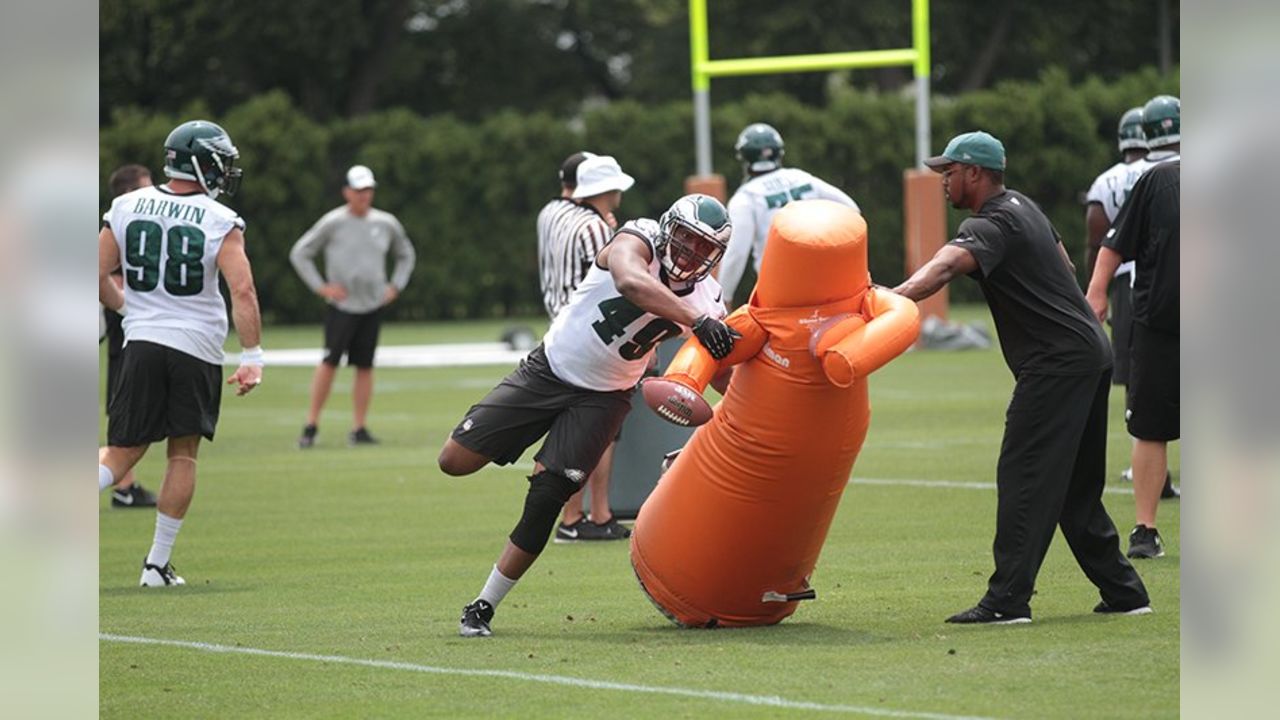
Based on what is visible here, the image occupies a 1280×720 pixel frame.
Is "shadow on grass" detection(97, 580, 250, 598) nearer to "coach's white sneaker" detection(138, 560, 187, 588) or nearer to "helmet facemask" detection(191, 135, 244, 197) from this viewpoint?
"coach's white sneaker" detection(138, 560, 187, 588)

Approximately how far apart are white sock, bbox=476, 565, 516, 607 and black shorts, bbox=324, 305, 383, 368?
30.8 ft

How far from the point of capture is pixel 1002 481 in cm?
800

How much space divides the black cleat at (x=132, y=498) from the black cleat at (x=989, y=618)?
7305mm

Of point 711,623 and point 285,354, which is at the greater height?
point 711,623

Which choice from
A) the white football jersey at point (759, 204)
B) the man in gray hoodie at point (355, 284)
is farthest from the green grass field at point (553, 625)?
the man in gray hoodie at point (355, 284)

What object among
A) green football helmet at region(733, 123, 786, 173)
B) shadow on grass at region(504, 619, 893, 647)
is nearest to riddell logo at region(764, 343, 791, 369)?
shadow on grass at region(504, 619, 893, 647)

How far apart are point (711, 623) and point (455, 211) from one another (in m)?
29.8

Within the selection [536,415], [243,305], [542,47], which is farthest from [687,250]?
[542,47]

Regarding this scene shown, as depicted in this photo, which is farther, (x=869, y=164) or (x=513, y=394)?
(x=869, y=164)

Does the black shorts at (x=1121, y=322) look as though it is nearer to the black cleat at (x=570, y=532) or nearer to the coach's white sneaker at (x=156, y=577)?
the black cleat at (x=570, y=532)

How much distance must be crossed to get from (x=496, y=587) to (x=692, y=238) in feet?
5.16
